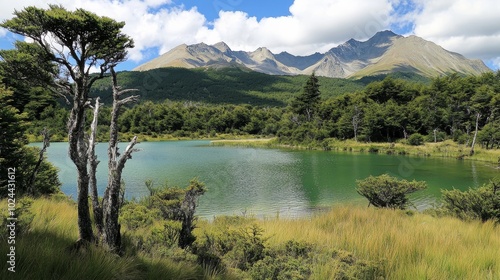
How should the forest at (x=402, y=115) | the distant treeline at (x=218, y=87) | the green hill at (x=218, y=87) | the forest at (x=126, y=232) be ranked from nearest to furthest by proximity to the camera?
1. the forest at (x=126, y=232)
2. the forest at (x=402, y=115)
3. the distant treeline at (x=218, y=87)
4. the green hill at (x=218, y=87)

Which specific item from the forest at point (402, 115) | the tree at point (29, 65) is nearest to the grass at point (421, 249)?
the tree at point (29, 65)

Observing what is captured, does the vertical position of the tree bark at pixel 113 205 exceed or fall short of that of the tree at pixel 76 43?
it falls short

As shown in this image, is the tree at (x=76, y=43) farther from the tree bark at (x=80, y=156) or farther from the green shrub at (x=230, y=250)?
the green shrub at (x=230, y=250)

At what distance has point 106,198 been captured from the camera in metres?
4.18

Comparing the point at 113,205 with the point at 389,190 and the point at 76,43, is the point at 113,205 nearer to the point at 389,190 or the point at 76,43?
the point at 76,43

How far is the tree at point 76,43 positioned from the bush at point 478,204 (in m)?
9.67

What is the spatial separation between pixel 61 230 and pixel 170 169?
2457cm

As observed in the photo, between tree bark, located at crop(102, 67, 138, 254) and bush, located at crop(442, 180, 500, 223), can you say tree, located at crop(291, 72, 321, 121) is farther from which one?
tree bark, located at crop(102, 67, 138, 254)

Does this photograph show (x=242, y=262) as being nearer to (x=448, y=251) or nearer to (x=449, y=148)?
(x=448, y=251)

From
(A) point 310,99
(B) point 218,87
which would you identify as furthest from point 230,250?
(B) point 218,87

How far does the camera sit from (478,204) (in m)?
8.62

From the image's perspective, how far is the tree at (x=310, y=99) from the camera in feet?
238

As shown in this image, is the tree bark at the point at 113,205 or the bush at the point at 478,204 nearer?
the tree bark at the point at 113,205

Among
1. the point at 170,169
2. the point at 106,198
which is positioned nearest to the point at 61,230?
the point at 106,198
